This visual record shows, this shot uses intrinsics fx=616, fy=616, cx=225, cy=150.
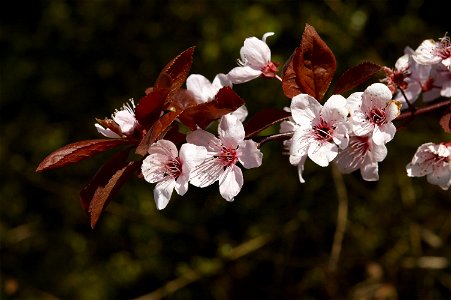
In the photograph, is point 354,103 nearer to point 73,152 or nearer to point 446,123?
point 446,123

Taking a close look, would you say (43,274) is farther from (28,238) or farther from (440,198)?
(440,198)

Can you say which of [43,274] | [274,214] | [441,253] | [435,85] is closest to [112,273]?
[43,274]

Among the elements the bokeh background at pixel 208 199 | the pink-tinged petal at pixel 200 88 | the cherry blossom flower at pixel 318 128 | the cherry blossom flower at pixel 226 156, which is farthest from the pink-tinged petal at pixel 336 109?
the bokeh background at pixel 208 199

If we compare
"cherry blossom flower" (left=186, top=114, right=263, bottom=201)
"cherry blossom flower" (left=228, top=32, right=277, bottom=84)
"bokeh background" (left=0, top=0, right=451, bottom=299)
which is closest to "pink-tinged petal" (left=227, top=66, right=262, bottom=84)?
"cherry blossom flower" (left=228, top=32, right=277, bottom=84)

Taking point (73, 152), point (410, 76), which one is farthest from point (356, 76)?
point (73, 152)

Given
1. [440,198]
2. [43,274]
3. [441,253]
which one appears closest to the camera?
[441,253]

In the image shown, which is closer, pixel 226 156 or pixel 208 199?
pixel 226 156
